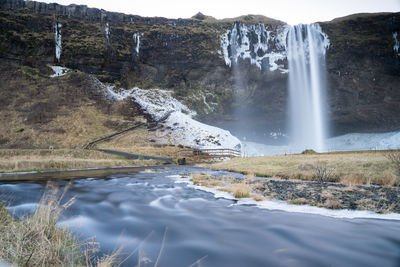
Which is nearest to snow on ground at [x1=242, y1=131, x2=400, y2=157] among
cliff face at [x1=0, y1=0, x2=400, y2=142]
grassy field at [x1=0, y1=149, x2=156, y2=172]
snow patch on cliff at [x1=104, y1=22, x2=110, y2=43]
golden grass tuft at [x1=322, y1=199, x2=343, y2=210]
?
cliff face at [x1=0, y1=0, x2=400, y2=142]

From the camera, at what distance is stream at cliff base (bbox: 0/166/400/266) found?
13.4 feet

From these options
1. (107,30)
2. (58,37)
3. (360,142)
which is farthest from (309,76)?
(58,37)

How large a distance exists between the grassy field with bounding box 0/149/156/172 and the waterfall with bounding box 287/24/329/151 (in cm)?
5743

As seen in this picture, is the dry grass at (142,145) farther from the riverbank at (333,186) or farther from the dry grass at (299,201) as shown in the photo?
the dry grass at (299,201)

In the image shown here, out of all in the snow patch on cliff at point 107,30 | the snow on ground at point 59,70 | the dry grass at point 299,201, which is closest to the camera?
the dry grass at point 299,201

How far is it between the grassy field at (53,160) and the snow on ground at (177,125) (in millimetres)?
17455

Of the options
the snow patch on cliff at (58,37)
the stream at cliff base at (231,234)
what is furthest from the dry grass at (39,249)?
the snow patch on cliff at (58,37)

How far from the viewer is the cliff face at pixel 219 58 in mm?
66938

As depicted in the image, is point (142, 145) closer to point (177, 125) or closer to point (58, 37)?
point (177, 125)

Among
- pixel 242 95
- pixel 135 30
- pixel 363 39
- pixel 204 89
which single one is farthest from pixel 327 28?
pixel 135 30

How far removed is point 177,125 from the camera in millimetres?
55781

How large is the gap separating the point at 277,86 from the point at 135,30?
52753 millimetres

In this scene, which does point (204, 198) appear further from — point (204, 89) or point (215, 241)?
point (204, 89)

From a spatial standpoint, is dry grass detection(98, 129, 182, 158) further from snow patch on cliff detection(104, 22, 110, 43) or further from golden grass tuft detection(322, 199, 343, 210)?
snow patch on cliff detection(104, 22, 110, 43)
